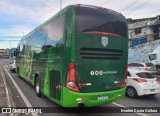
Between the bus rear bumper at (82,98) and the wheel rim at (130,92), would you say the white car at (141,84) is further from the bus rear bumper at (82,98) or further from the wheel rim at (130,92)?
the bus rear bumper at (82,98)

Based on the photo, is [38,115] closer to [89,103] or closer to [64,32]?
[89,103]

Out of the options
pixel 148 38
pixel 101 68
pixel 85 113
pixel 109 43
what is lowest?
pixel 85 113

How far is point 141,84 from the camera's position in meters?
9.63

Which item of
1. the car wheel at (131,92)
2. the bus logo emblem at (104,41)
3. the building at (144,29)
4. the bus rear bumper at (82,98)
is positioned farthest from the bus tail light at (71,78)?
the building at (144,29)

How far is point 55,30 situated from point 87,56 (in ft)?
6.12

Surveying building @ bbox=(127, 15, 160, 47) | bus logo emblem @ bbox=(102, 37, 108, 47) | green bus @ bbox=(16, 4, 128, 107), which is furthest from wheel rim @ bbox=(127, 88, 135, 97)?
building @ bbox=(127, 15, 160, 47)

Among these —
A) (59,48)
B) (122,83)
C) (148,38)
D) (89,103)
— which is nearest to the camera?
(89,103)

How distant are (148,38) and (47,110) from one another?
3150cm

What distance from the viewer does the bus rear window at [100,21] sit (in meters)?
6.22

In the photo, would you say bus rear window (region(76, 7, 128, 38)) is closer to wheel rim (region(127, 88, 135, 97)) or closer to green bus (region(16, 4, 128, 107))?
green bus (region(16, 4, 128, 107))

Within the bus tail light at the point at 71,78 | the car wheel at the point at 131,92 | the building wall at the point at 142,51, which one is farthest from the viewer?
the building wall at the point at 142,51

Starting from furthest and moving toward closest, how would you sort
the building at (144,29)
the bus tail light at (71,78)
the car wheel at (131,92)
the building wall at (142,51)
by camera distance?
1. the building at (144,29)
2. the building wall at (142,51)
3. the car wheel at (131,92)
4. the bus tail light at (71,78)

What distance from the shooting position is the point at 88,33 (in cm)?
624

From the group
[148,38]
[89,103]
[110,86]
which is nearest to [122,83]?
[110,86]
